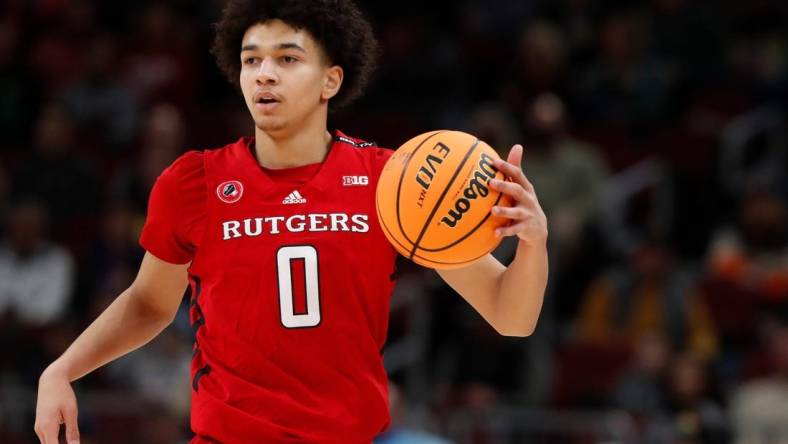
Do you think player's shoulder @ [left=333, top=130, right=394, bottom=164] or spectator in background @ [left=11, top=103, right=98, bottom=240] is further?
spectator in background @ [left=11, top=103, right=98, bottom=240]

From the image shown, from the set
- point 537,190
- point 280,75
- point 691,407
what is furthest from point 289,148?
point 537,190

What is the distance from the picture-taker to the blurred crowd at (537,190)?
9641 millimetres

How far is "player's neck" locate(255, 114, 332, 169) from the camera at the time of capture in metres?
4.16

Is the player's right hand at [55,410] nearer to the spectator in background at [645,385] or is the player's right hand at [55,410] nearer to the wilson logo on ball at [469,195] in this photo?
the wilson logo on ball at [469,195]

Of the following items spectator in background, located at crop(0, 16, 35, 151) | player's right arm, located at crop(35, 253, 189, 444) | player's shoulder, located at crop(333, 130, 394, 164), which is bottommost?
spectator in background, located at crop(0, 16, 35, 151)

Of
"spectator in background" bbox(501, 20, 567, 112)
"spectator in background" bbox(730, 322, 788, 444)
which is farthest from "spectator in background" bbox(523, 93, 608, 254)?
"spectator in background" bbox(730, 322, 788, 444)

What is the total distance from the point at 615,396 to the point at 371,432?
599 centimetres

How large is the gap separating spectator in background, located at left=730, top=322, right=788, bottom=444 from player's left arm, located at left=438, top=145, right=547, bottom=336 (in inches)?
220

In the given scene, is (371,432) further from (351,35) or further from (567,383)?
(567,383)

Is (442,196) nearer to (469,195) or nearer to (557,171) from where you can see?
(469,195)

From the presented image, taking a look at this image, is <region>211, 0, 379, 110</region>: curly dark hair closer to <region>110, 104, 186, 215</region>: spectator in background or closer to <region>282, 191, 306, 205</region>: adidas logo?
<region>282, 191, 306, 205</region>: adidas logo

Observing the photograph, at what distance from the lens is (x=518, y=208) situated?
373 centimetres

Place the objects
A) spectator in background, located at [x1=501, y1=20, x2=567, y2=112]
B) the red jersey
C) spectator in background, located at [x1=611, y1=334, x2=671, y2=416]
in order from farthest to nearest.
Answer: spectator in background, located at [x1=501, y1=20, x2=567, y2=112], spectator in background, located at [x1=611, y1=334, x2=671, y2=416], the red jersey

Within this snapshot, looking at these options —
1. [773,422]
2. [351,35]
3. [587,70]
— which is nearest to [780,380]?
[773,422]
